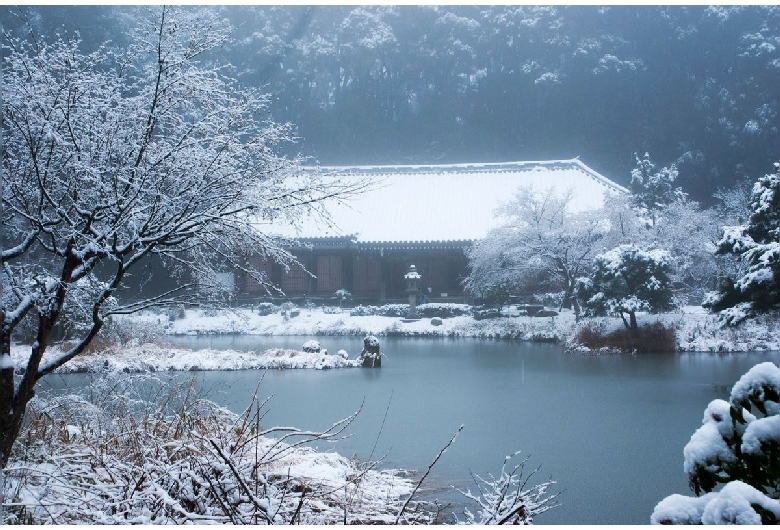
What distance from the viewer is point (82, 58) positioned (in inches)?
97.4

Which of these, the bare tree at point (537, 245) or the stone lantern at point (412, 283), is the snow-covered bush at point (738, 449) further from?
the bare tree at point (537, 245)

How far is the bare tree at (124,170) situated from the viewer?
7.53 ft

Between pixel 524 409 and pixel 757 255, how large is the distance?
1.80 meters

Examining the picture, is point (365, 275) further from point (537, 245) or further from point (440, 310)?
point (537, 245)

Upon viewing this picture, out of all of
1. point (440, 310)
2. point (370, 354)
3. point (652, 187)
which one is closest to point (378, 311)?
point (440, 310)

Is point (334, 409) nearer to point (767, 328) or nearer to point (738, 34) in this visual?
point (767, 328)

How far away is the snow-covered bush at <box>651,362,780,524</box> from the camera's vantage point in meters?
1.18

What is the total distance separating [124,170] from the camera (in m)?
2.35

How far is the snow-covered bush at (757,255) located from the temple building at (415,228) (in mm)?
2795

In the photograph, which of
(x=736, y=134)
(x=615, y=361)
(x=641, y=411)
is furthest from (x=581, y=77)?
(x=641, y=411)

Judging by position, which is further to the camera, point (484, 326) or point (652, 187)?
point (484, 326)

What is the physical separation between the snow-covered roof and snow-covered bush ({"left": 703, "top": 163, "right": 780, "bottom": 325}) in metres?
3.29

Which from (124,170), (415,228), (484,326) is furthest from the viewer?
(415,228)

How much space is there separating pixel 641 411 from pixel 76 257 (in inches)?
127
